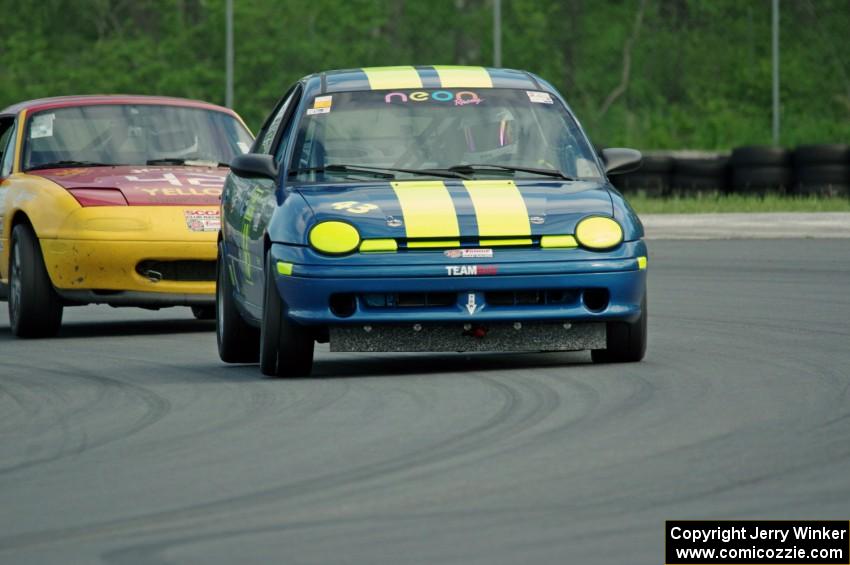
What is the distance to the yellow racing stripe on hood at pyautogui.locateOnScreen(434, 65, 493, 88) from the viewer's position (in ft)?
35.2

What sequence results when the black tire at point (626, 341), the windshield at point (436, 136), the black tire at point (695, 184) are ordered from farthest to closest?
the black tire at point (695, 184)
the windshield at point (436, 136)
the black tire at point (626, 341)

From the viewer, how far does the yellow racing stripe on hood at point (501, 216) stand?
9.45 meters

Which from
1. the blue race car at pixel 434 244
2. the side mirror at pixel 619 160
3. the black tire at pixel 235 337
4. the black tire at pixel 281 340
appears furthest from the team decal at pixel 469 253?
the black tire at pixel 235 337

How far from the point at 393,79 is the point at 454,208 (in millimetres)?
1453

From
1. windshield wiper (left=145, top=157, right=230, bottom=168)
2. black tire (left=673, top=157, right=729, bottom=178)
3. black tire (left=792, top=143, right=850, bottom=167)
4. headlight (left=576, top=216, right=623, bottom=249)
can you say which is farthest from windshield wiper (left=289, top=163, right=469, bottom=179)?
black tire (left=673, top=157, right=729, bottom=178)

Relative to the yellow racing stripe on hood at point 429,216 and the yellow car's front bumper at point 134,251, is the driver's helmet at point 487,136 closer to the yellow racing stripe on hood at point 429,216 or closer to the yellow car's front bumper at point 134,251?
the yellow racing stripe on hood at point 429,216

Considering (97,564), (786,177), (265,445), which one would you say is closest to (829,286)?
(265,445)

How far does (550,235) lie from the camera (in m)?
9.52

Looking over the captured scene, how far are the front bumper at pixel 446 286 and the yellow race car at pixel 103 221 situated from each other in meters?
3.23

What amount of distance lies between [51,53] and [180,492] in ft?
152

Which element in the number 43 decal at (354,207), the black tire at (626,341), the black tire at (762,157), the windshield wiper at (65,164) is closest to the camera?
the number 43 decal at (354,207)

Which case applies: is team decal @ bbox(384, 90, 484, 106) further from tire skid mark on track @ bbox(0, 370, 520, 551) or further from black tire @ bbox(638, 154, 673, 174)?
black tire @ bbox(638, 154, 673, 174)

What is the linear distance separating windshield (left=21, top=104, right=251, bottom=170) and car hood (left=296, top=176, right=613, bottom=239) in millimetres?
4067

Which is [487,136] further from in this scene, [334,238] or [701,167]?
[701,167]
